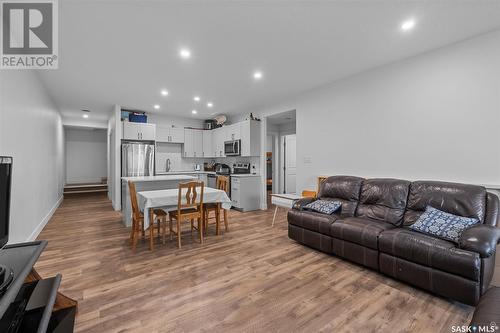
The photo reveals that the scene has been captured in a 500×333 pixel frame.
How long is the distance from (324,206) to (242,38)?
2499 mm

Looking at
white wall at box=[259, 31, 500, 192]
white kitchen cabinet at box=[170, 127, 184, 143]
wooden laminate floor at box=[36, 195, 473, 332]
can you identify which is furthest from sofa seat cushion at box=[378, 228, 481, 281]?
white kitchen cabinet at box=[170, 127, 184, 143]

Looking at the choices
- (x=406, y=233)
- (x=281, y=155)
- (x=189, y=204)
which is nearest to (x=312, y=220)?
(x=406, y=233)

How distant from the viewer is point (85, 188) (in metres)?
8.11

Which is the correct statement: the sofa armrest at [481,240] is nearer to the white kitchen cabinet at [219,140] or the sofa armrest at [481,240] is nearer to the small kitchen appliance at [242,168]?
the small kitchen appliance at [242,168]

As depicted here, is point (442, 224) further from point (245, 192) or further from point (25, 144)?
point (25, 144)

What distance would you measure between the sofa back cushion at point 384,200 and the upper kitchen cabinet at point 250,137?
299 cm

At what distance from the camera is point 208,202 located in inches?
147

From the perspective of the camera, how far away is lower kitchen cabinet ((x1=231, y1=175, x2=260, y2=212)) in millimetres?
5496

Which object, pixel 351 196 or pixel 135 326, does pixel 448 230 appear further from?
pixel 135 326

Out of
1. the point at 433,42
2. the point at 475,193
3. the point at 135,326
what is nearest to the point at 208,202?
the point at 135,326

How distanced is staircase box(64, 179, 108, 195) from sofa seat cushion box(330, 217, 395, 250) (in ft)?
28.5

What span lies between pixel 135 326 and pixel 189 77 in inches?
136

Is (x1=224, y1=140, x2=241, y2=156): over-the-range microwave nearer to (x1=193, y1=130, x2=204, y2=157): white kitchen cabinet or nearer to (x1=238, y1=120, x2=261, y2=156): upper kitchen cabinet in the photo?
(x1=238, y1=120, x2=261, y2=156): upper kitchen cabinet

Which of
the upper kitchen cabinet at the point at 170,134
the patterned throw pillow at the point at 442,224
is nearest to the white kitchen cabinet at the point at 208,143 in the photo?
the upper kitchen cabinet at the point at 170,134
